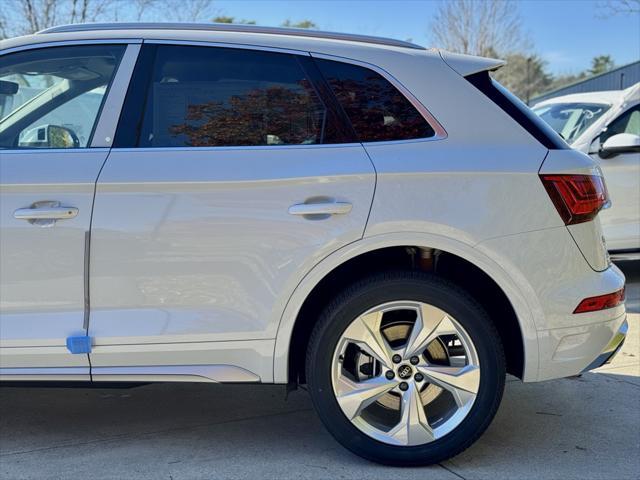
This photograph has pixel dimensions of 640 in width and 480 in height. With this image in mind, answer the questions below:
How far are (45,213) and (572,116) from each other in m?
5.88

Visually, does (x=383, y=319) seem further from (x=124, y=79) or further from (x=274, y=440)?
(x=124, y=79)

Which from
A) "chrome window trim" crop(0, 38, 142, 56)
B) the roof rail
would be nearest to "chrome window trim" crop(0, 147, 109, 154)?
"chrome window trim" crop(0, 38, 142, 56)

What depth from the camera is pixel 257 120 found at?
3.01 m

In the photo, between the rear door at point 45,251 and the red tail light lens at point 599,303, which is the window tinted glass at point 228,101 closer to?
the rear door at point 45,251

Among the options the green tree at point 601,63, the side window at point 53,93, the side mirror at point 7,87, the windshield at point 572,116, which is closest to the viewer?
the side window at point 53,93

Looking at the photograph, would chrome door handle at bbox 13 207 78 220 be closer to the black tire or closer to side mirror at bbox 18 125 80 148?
side mirror at bbox 18 125 80 148

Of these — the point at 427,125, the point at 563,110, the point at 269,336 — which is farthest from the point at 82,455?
the point at 563,110

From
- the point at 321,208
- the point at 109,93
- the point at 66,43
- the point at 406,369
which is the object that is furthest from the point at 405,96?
the point at 66,43

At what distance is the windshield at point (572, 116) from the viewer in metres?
6.84

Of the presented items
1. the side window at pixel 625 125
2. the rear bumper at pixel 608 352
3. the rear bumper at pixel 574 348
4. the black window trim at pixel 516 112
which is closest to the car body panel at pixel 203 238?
the black window trim at pixel 516 112

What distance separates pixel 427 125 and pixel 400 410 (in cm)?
125

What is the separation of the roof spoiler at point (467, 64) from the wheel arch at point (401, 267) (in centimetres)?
77

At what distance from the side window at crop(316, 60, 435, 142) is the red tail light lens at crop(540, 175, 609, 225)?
21.8 inches

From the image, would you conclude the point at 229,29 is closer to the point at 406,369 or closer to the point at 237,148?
the point at 237,148
